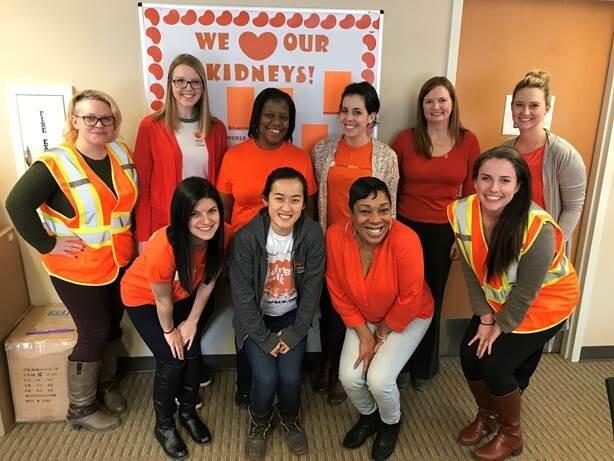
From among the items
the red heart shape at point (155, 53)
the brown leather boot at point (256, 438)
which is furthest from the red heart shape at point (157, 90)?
the brown leather boot at point (256, 438)

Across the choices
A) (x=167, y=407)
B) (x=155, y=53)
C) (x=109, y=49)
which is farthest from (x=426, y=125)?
(x=167, y=407)

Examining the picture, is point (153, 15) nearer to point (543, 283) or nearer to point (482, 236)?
point (482, 236)

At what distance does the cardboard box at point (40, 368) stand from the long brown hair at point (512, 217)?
6.15 ft

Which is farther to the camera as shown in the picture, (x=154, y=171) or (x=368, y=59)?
(x=368, y=59)

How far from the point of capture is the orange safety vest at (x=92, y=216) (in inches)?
76.9

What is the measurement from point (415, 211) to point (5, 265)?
6.40 ft

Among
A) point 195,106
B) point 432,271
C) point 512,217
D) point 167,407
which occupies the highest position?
point 195,106

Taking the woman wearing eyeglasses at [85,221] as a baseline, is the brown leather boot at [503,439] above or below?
below

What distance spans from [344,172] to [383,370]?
880mm

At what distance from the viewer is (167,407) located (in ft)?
6.88

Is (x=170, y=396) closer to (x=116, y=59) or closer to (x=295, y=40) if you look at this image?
(x=116, y=59)

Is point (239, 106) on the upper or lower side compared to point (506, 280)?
upper

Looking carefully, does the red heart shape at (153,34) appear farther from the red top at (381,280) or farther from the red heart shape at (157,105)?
the red top at (381,280)

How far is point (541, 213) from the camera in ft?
6.02
